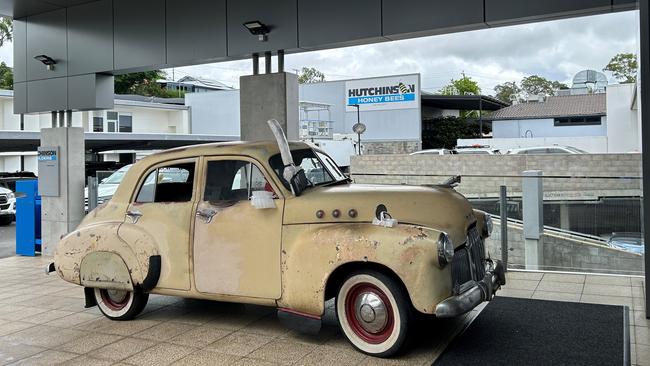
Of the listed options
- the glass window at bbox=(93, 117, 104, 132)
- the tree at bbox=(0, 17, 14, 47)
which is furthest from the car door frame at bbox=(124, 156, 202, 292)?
the tree at bbox=(0, 17, 14, 47)

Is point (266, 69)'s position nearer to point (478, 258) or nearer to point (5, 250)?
point (478, 258)

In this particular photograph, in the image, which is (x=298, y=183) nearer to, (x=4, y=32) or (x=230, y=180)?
(x=230, y=180)

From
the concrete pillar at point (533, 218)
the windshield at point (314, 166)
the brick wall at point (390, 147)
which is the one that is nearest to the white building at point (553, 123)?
the brick wall at point (390, 147)

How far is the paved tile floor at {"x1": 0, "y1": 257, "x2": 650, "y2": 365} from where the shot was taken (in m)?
5.04

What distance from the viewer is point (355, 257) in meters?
4.88

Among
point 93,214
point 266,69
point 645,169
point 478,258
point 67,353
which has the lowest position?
point 67,353

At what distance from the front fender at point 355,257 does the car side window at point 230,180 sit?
0.76 metres

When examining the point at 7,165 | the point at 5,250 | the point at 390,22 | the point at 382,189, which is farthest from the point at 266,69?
the point at 7,165

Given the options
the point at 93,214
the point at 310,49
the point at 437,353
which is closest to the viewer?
the point at 437,353

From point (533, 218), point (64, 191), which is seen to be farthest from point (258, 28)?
point (64, 191)

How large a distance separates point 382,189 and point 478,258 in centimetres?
114

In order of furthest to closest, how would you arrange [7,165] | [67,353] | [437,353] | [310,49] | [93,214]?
[7,165] < [310,49] < [93,214] < [67,353] < [437,353]

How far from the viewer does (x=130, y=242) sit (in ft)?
20.1

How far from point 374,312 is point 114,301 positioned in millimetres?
3281
